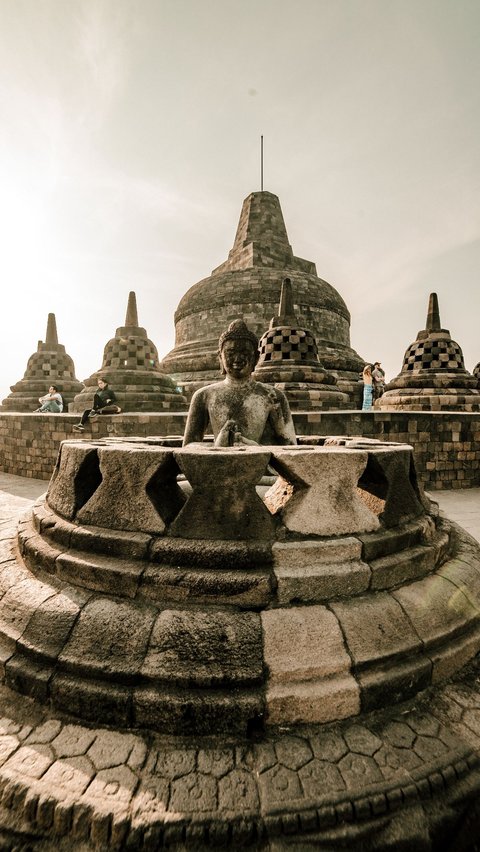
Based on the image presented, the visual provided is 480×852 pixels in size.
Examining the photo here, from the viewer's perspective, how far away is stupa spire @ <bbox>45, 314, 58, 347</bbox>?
17.2 metres

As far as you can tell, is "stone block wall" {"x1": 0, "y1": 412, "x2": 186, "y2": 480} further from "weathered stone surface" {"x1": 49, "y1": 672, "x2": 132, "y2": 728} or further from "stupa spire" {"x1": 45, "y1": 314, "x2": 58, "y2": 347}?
"stupa spire" {"x1": 45, "y1": 314, "x2": 58, "y2": 347}

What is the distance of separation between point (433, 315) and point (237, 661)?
13.6 meters

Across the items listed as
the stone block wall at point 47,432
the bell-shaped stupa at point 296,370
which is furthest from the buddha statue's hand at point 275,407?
the bell-shaped stupa at point 296,370

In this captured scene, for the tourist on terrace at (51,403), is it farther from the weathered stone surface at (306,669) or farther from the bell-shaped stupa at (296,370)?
the weathered stone surface at (306,669)

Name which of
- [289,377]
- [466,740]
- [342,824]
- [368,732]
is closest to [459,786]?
[466,740]

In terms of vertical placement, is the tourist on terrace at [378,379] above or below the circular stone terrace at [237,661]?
above

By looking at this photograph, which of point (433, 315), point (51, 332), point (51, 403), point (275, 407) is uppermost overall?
point (51, 332)

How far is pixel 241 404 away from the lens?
107 inches

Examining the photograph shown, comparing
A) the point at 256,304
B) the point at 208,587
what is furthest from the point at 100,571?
the point at 256,304

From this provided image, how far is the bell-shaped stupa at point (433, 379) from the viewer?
1089 centimetres

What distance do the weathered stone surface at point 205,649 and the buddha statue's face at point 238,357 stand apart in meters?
1.71

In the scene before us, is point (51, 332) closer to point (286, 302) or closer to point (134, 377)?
point (134, 377)

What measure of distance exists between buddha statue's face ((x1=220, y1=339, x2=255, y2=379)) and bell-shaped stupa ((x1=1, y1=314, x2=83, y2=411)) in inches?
584

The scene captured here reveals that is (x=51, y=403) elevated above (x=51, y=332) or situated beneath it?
situated beneath
